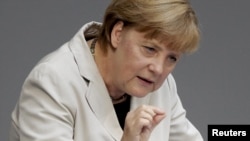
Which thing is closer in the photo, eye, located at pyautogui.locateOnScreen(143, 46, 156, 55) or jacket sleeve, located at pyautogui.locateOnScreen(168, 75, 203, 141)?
eye, located at pyautogui.locateOnScreen(143, 46, 156, 55)

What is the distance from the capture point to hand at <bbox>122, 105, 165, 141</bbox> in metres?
1.52

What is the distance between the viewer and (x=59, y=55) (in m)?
1.63

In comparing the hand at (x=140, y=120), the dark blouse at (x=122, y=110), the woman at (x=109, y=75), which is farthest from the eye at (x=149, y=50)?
the dark blouse at (x=122, y=110)

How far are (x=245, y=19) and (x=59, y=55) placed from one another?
122 centimetres

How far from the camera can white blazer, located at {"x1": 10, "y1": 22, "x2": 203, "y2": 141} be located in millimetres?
1533

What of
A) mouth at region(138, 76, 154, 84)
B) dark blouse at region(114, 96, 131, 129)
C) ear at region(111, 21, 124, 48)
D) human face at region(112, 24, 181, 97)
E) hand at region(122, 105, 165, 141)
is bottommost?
hand at region(122, 105, 165, 141)

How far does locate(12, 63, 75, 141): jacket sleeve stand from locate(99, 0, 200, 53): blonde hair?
0.21m

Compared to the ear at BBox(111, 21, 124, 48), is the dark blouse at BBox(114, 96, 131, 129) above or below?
below

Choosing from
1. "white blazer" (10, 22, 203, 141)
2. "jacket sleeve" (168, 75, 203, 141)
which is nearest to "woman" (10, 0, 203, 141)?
"white blazer" (10, 22, 203, 141)

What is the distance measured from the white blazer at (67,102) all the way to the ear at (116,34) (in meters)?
0.08

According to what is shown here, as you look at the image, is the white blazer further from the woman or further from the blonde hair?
the blonde hair

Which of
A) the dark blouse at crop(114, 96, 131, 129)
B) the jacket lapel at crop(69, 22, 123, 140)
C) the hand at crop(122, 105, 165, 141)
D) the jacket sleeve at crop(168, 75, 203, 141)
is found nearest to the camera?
the hand at crop(122, 105, 165, 141)

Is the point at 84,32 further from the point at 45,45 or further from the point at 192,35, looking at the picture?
the point at 45,45

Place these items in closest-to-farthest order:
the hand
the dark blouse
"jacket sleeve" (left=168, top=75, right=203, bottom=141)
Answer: the hand
the dark blouse
"jacket sleeve" (left=168, top=75, right=203, bottom=141)
